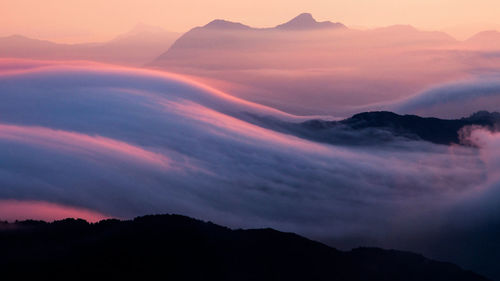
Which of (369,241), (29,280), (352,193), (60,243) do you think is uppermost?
(352,193)

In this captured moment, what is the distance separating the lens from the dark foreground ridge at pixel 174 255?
79.1 meters

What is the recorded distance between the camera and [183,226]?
10031cm

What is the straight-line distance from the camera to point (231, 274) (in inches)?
3497

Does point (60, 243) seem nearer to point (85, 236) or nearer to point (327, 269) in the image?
point (85, 236)

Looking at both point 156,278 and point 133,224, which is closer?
point 156,278

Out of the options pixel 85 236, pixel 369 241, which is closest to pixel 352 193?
pixel 369 241

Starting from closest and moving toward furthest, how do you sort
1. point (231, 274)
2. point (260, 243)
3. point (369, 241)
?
point (231, 274) → point (260, 243) → point (369, 241)

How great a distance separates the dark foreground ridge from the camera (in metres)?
79.1

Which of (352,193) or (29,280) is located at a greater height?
(352,193)

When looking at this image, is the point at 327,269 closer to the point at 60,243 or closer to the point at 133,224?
the point at 133,224

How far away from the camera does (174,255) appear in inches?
3504

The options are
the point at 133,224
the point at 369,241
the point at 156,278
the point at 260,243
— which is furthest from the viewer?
the point at 369,241

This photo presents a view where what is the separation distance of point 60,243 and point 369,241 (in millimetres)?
122791

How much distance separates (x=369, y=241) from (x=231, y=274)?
354 ft
